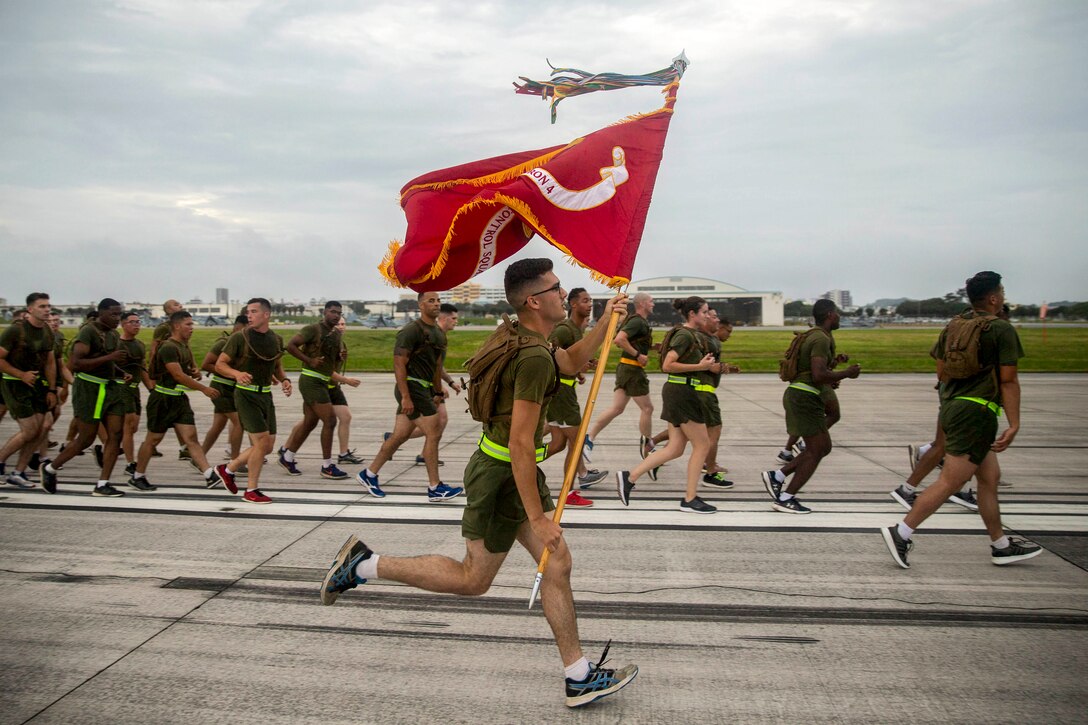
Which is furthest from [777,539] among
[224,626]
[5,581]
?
[5,581]

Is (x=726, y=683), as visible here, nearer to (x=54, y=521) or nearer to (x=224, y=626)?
(x=224, y=626)

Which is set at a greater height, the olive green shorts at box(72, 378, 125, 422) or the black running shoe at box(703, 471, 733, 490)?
the olive green shorts at box(72, 378, 125, 422)

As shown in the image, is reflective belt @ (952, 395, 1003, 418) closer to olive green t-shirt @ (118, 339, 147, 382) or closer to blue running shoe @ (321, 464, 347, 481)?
blue running shoe @ (321, 464, 347, 481)

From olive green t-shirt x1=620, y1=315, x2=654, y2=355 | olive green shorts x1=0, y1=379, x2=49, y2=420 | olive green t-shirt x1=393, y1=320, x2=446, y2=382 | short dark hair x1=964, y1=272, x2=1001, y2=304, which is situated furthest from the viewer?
olive green t-shirt x1=620, y1=315, x2=654, y2=355

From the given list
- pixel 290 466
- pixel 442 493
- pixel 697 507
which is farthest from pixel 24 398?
pixel 697 507

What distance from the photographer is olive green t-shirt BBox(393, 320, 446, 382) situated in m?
7.60

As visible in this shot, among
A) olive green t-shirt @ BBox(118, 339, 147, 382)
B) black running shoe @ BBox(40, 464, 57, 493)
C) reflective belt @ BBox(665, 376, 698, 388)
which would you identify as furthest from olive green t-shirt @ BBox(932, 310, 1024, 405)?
black running shoe @ BBox(40, 464, 57, 493)

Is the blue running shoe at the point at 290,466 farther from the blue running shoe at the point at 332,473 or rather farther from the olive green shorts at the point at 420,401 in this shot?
the olive green shorts at the point at 420,401

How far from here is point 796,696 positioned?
3484 mm

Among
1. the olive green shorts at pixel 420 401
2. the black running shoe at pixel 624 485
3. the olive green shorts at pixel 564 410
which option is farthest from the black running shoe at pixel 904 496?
the olive green shorts at pixel 420 401

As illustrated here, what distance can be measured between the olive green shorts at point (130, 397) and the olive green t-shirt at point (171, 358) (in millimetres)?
231

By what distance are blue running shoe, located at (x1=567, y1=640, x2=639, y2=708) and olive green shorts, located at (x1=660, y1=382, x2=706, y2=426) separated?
3.87 meters

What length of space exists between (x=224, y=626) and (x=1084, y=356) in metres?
34.8

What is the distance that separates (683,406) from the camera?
714 centimetres
